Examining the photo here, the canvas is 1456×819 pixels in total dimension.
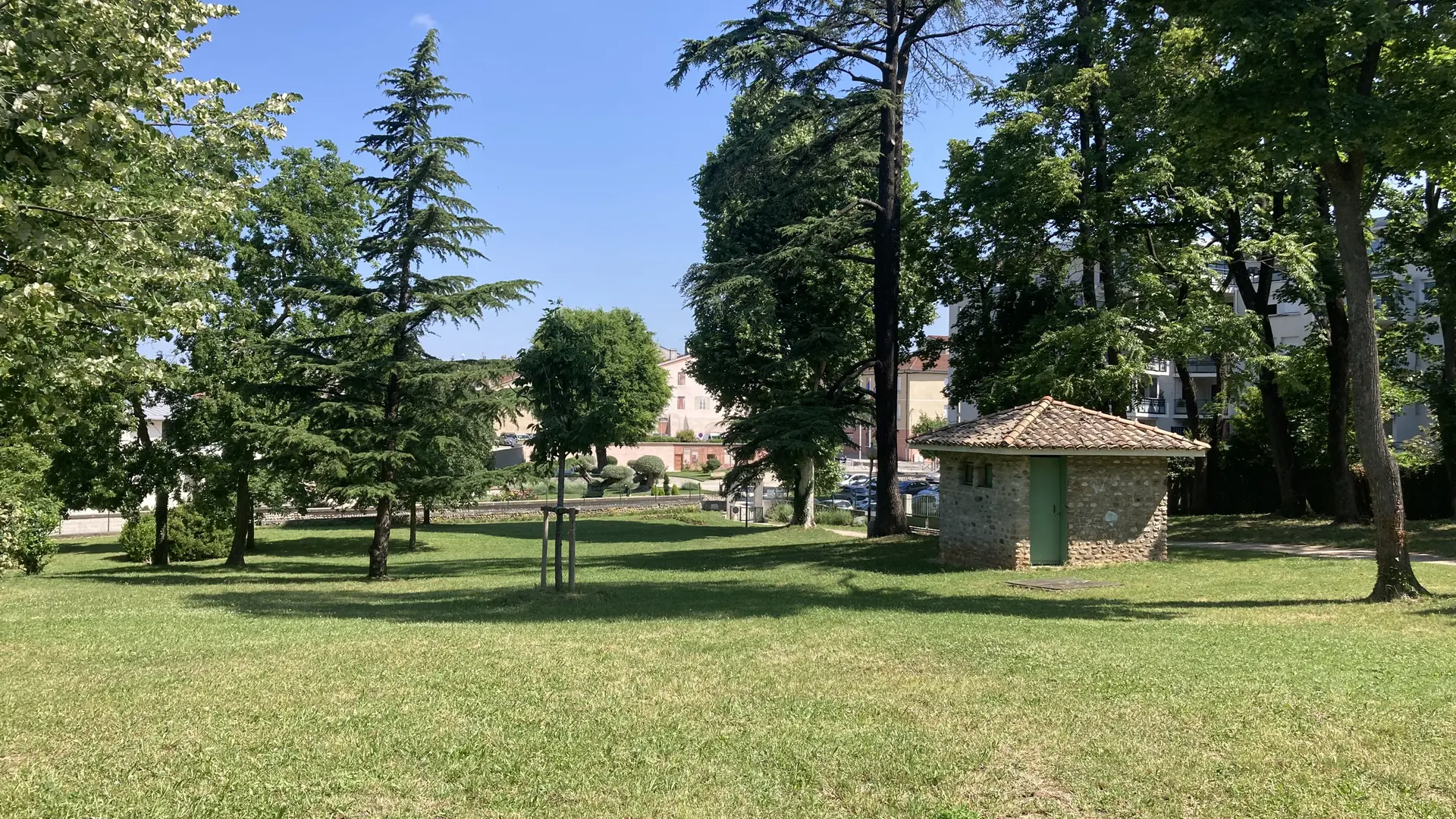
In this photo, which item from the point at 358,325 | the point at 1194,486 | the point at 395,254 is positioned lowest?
the point at 1194,486

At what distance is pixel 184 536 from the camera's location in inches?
1116

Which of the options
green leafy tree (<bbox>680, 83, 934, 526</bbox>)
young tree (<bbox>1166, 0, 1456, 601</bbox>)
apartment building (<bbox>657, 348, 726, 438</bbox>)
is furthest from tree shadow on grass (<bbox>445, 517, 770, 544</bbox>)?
apartment building (<bbox>657, 348, 726, 438</bbox>)

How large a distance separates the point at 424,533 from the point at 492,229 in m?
20.6

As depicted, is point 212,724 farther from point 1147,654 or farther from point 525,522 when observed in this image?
point 525,522

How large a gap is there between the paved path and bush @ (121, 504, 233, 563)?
27.0 metres

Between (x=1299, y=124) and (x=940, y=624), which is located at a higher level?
(x=1299, y=124)

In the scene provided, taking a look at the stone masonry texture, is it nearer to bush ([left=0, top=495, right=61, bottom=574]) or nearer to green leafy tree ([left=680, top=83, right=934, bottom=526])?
green leafy tree ([left=680, top=83, right=934, bottom=526])

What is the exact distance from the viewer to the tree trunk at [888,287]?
2514 centimetres

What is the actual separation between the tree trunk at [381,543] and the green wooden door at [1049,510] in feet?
44.4

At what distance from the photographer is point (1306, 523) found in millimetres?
24594

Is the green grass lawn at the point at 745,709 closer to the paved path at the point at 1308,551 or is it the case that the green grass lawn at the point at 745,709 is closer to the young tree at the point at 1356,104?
the young tree at the point at 1356,104

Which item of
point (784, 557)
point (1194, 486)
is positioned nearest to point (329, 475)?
point (784, 557)

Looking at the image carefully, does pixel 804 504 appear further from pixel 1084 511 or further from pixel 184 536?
pixel 184 536

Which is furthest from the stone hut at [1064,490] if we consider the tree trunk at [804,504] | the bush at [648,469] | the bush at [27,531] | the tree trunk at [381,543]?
the bush at [648,469]
